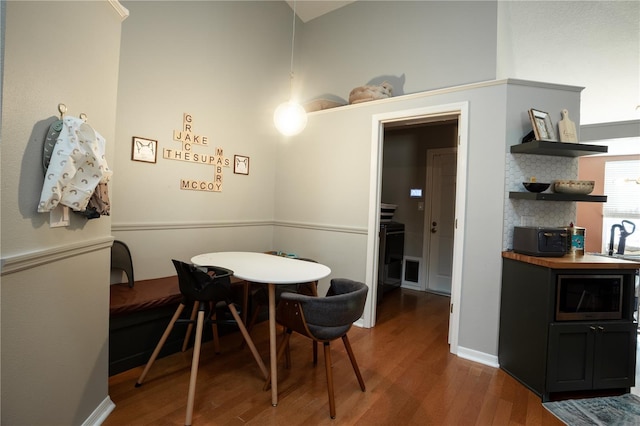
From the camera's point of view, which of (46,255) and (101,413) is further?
(101,413)

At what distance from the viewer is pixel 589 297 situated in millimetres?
2031

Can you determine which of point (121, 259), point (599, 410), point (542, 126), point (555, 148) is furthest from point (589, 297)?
point (121, 259)

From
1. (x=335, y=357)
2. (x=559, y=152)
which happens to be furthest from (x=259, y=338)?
(x=559, y=152)

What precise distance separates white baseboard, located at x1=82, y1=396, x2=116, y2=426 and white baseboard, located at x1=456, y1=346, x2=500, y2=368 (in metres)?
2.55

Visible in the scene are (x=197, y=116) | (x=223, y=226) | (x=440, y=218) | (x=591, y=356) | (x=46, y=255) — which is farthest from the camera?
(x=440, y=218)

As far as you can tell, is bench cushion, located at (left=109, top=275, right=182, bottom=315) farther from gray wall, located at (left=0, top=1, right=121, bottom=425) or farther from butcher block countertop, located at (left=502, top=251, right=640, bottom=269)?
butcher block countertop, located at (left=502, top=251, right=640, bottom=269)

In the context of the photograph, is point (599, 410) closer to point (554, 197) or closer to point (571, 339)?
point (571, 339)

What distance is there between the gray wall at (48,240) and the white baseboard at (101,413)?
28mm

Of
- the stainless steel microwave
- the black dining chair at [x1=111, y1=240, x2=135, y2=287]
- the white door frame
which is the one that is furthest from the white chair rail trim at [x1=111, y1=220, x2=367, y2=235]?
the stainless steel microwave

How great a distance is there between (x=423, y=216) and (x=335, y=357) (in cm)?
284

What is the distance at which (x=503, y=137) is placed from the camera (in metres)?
2.36

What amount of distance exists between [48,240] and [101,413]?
1064mm

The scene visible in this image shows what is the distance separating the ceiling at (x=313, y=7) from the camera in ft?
12.5

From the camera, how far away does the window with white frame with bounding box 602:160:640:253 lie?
18.1ft
